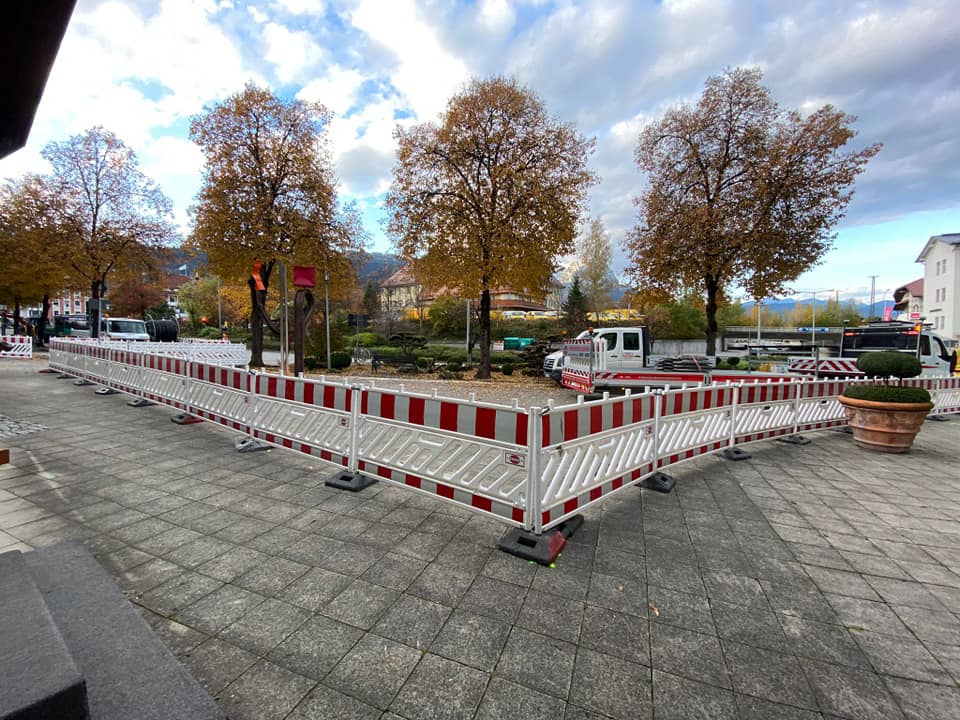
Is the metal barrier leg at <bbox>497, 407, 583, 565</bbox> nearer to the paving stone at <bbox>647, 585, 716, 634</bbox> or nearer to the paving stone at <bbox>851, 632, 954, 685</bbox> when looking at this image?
the paving stone at <bbox>647, 585, 716, 634</bbox>

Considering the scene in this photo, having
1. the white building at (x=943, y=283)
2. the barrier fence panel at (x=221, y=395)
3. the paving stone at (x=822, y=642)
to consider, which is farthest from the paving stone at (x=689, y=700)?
the white building at (x=943, y=283)

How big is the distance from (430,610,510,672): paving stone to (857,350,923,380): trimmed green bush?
821cm

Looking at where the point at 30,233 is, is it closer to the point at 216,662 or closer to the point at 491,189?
the point at 491,189

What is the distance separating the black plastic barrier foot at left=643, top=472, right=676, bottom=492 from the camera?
15.7ft

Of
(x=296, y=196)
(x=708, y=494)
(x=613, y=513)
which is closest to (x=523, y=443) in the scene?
(x=613, y=513)

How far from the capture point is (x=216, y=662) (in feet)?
7.14

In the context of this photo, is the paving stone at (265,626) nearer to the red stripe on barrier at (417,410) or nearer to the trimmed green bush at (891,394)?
the red stripe on barrier at (417,410)

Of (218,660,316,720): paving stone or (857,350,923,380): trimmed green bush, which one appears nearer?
(218,660,316,720): paving stone

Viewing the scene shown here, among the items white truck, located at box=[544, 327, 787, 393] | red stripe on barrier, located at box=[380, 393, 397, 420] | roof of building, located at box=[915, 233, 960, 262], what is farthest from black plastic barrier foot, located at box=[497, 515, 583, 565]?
roof of building, located at box=[915, 233, 960, 262]

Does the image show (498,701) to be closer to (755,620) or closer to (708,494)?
A: (755,620)

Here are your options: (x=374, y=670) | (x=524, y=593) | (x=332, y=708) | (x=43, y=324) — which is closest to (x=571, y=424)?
(x=524, y=593)

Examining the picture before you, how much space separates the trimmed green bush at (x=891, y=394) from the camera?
255 inches

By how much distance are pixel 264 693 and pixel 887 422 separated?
869 cm

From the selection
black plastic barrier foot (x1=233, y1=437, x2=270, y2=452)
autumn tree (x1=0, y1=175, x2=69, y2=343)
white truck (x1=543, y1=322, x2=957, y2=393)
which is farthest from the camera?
autumn tree (x1=0, y1=175, x2=69, y2=343)
